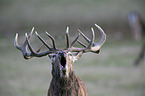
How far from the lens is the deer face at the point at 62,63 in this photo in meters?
5.00

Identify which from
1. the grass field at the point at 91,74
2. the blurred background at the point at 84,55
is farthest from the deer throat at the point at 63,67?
the grass field at the point at 91,74

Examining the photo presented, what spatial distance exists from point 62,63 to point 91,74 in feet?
26.6

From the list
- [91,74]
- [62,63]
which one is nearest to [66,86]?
[62,63]

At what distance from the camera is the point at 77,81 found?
211 inches

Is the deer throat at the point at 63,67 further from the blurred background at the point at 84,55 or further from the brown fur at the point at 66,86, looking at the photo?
the blurred background at the point at 84,55

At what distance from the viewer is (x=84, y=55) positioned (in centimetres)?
1656

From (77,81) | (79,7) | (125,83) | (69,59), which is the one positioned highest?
(79,7)

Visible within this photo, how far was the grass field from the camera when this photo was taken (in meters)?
10.8

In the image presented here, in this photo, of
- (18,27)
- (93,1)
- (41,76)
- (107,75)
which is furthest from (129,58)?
(93,1)

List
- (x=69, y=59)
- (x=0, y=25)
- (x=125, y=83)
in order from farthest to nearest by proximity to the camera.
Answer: (x=0, y=25) → (x=125, y=83) → (x=69, y=59)

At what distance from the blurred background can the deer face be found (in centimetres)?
215

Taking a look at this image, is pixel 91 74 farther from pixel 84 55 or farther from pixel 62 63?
pixel 62 63

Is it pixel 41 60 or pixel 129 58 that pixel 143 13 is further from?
pixel 41 60

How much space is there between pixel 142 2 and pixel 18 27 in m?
14.1
